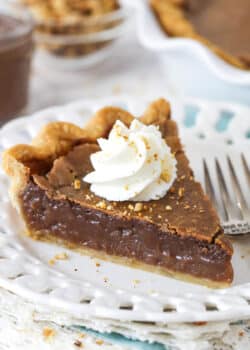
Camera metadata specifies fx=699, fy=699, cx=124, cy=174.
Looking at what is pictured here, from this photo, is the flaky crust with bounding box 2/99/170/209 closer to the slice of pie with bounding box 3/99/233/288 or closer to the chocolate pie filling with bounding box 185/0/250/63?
the slice of pie with bounding box 3/99/233/288

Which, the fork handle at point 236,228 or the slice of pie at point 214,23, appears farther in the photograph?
→ the slice of pie at point 214,23

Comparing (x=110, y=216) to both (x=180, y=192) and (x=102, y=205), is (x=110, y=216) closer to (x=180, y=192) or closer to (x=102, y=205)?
(x=102, y=205)

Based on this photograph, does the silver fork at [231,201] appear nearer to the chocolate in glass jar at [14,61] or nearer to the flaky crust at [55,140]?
the flaky crust at [55,140]

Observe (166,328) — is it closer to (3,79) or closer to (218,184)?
(218,184)

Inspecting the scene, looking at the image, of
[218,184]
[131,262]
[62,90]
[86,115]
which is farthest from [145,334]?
[62,90]

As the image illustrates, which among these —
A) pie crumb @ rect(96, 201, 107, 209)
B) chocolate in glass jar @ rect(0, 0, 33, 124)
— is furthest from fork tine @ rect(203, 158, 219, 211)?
chocolate in glass jar @ rect(0, 0, 33, 124)

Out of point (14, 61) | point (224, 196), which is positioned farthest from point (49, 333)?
point (14, 61)

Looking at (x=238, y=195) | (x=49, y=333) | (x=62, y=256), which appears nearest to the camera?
(x=49, y=333)

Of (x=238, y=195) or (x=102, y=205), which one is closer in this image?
(x=102, y=205)

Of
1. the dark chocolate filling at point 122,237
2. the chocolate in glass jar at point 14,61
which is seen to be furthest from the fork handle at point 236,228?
the chocolate in glass jar at point 14,61
